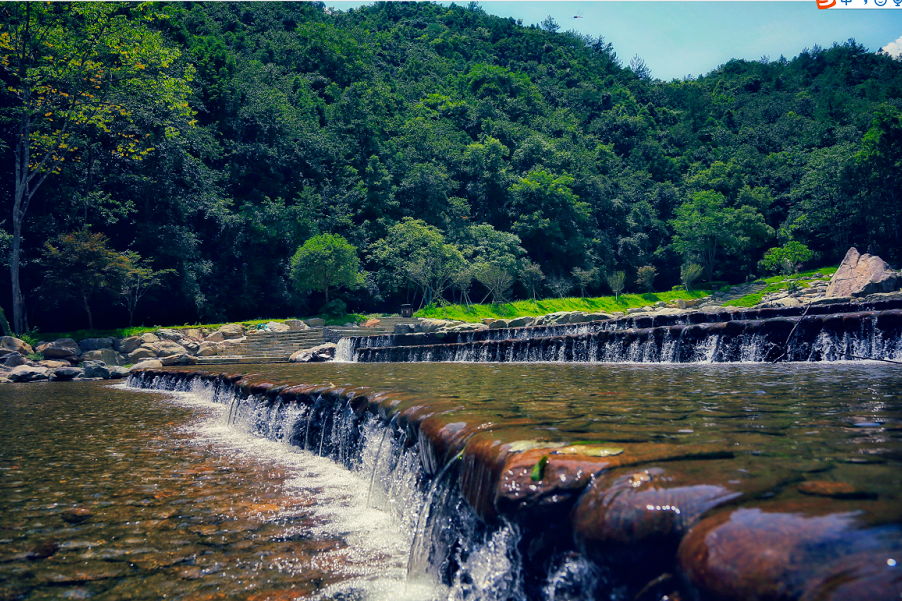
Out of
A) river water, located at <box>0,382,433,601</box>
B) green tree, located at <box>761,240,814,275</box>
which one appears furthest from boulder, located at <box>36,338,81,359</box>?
green tree, located at <box>761,240,814,275</box>

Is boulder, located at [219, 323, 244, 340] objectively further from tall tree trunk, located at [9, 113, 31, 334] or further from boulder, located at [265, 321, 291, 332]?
tall tree trunk, located at [9, 113, 31, 334]

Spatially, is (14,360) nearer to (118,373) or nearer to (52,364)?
(52,364)

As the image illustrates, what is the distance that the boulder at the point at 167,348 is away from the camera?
21.3 meters

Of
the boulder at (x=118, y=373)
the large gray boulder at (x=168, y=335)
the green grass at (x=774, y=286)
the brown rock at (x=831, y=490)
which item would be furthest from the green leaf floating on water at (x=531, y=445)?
the green grass at (x=774, y=286)

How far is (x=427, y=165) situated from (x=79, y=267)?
92.4ft

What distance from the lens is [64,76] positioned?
2109 cm

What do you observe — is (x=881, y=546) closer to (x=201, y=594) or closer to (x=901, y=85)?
(x=201, y=594)

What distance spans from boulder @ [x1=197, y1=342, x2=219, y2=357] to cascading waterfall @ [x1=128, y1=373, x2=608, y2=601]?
55.2 feet

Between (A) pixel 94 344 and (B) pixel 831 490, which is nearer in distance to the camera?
(B) pixel 831 490

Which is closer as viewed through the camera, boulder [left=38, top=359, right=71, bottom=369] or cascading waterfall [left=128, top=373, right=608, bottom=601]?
cascading waterfall [left=128, top=373, right=608, bottom=601]

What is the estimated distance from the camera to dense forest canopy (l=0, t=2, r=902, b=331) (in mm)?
27219

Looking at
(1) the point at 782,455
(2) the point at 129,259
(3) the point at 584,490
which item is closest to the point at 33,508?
(3) the point at 584,490

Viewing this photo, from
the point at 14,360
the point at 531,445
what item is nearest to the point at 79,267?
the point at 14,360

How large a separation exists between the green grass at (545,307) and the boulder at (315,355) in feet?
45.2
